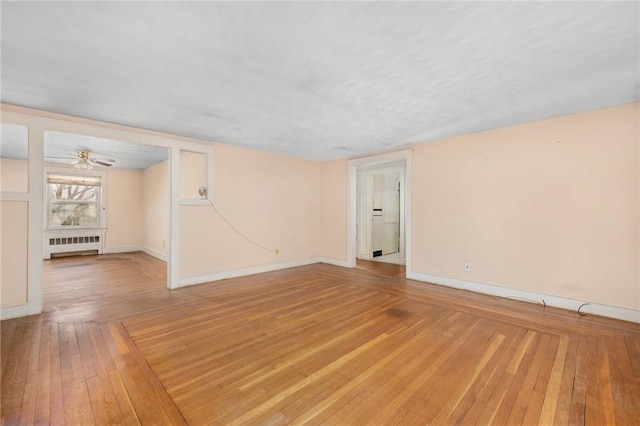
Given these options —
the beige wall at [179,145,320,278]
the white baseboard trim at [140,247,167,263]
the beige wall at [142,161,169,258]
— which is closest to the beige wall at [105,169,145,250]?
the beige wall at [142,161,169,258]

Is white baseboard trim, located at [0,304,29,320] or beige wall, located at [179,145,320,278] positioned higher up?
beige wall, located at [179,145,320,278]

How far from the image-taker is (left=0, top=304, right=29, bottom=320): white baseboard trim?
2.82m

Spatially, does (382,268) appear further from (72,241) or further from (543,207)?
(72,241)

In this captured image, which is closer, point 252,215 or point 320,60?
point 320,60

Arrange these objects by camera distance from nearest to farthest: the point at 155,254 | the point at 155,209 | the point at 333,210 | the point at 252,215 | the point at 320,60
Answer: the point at 320,60 < the point at 252,215 < the point at 333,210 < the point at 155,254 < the point at 155,209

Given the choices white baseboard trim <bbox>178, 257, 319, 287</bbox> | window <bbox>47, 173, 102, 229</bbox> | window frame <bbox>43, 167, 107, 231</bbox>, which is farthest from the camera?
window <bbox>47, 173, 102, 229</bbox>

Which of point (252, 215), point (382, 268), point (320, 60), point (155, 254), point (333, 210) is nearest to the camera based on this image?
point (320, 60)

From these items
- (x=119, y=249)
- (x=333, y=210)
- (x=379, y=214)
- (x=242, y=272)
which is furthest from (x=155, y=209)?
(x=379, y=214)

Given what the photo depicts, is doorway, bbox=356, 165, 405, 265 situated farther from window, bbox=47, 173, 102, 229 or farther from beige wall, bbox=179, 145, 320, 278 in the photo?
window, bbox=47, 173, 102, 229

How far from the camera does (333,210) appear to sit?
600 centimetres

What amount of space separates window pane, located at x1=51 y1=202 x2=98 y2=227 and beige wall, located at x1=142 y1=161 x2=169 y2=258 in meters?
1.18

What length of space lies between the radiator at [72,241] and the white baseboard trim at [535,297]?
26.7 feet

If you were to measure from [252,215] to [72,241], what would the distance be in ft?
18.1

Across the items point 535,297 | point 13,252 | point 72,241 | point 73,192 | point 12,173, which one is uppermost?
point 12,173
